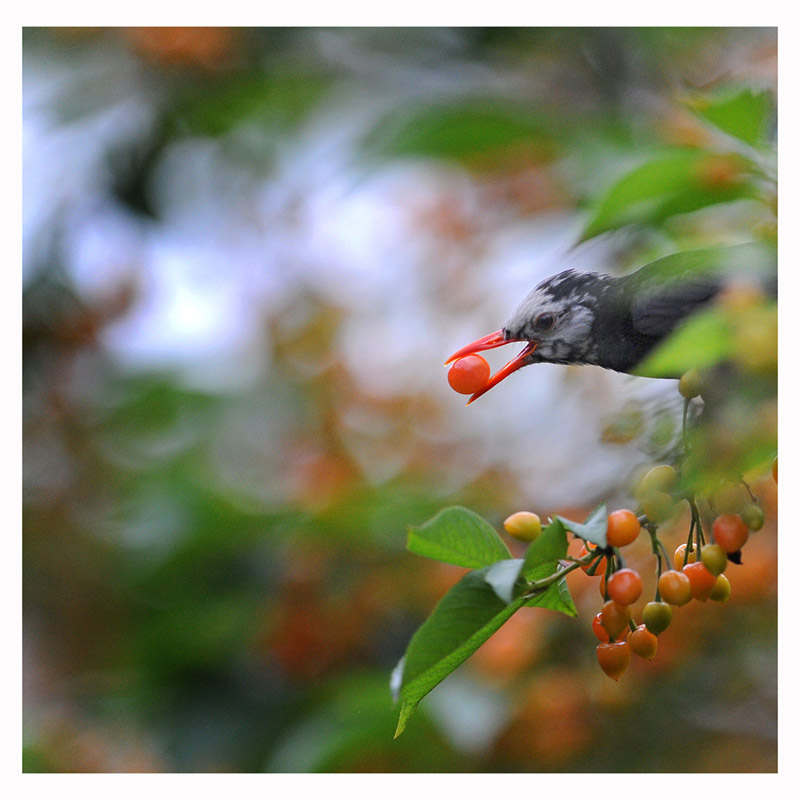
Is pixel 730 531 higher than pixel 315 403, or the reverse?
pixel 315 403

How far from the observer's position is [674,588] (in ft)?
1.03

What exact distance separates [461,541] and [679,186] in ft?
0.65

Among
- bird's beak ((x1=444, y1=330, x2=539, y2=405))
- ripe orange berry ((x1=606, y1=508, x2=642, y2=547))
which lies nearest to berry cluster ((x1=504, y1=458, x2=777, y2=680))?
ripe orange berry ((x1=606, y1=508, x2=642, y2=547))

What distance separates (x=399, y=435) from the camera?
104 cm

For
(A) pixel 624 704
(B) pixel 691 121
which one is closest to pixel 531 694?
(A) pixel 624 704

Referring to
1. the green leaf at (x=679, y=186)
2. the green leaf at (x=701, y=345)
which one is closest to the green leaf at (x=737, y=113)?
the green leaf at (x=679, y=186)

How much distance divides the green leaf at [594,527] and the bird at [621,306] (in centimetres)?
11

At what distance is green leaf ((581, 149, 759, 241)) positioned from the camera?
0.37 m

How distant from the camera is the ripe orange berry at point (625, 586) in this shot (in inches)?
11.8

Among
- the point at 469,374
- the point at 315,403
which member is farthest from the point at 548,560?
the point at 315,403

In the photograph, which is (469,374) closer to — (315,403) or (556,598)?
(556,598)

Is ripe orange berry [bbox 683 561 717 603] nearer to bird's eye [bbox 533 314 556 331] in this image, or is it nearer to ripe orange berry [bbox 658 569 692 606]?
ripe orange berry [bbox 658 569 692 606]

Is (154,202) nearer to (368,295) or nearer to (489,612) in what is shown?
(368,295)
